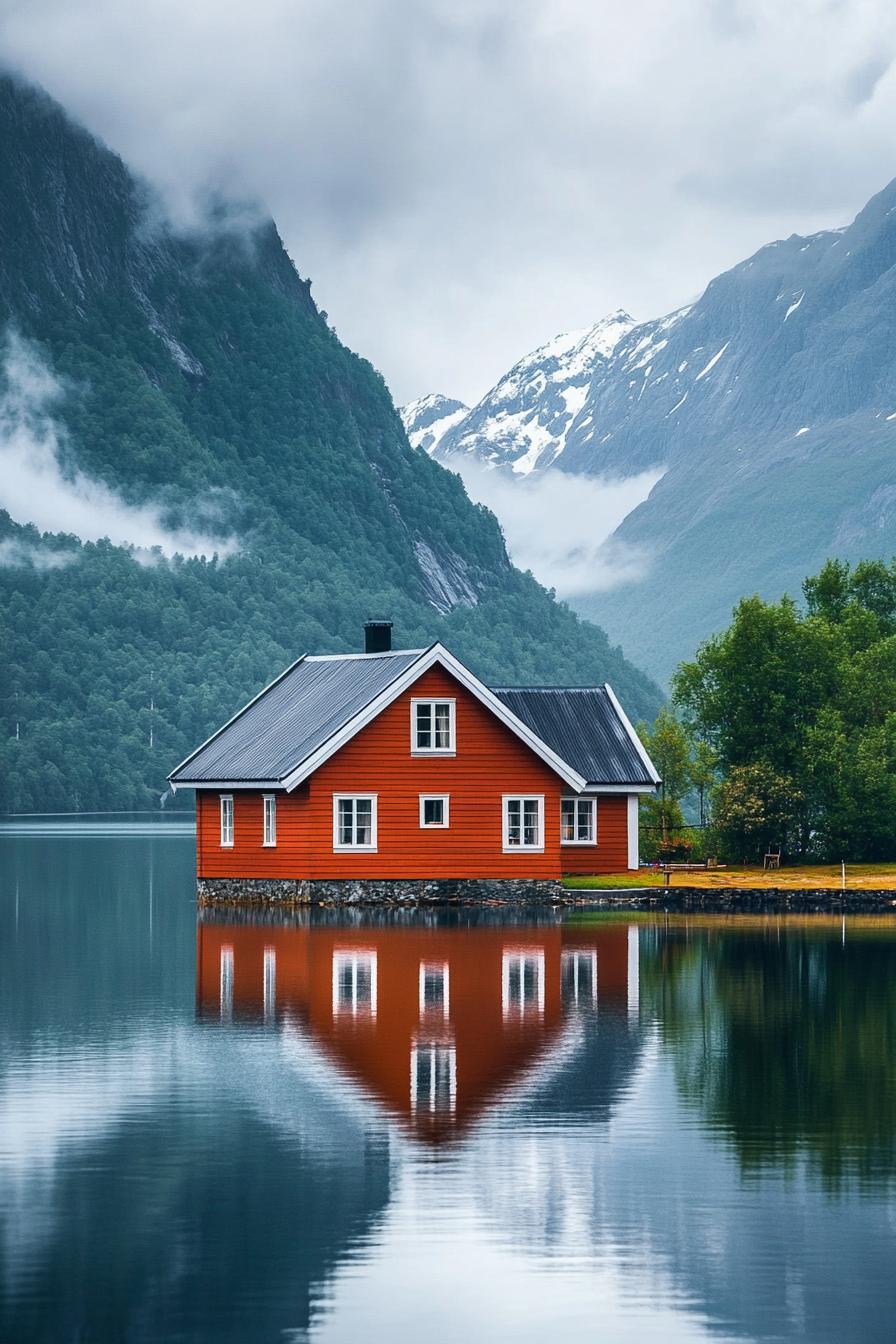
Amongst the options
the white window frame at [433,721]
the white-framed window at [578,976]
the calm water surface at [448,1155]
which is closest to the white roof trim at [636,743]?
the white window frame at [433,721]

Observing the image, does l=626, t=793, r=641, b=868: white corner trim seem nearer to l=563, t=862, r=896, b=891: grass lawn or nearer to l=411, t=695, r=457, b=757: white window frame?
l=563, t=862, r=896, b=891: grass lawn

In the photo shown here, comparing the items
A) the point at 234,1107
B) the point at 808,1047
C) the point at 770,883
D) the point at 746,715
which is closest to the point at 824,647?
the point at 746,715

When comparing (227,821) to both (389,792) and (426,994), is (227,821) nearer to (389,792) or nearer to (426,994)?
(389,792)

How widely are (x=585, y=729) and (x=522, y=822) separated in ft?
27.6

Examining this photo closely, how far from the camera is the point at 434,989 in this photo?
1462 inches

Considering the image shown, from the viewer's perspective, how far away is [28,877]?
86000 mm

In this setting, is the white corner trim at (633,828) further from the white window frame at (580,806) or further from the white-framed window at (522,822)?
the white-framed window at (522,822)

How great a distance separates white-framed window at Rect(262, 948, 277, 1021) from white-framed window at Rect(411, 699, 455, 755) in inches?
613

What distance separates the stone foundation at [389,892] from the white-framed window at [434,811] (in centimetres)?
152

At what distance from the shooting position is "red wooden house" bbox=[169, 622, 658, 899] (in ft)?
200

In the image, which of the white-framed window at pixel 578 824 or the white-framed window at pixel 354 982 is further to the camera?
the white-framed window at pixel 578 824

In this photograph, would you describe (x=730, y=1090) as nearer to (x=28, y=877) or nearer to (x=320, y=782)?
(x=320, y=782)

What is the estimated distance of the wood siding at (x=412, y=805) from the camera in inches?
2403

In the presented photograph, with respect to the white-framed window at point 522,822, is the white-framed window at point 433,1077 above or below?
below
